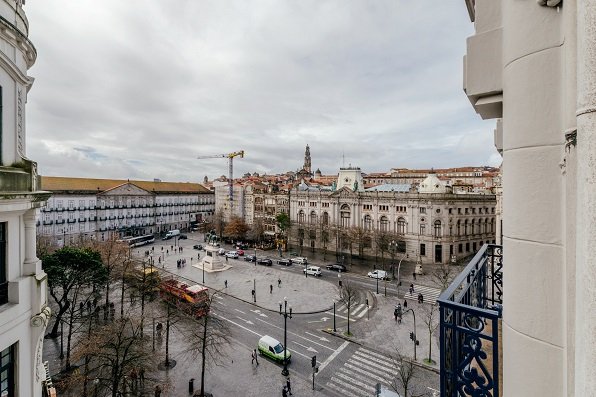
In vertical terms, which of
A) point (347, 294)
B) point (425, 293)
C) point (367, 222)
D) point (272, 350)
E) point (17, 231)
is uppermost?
point (17, 231)

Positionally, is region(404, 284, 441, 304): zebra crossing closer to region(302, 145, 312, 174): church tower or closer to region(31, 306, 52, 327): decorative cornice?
region(31, 306, 52, 327): decorative cornice

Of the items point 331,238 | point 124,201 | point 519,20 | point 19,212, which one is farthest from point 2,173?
point 124,201

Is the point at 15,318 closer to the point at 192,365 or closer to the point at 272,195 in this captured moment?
the point at 192,365

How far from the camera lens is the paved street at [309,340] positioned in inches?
743

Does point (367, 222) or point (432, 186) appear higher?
point (432, 186)

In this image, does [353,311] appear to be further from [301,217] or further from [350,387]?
[301,217]

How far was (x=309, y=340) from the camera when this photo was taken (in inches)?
963

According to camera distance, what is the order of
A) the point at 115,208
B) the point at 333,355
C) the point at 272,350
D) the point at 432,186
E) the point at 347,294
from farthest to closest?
the point at 115,208
the point at 432,186
the point at 347,294
the point at 333,355
the point at 272,350

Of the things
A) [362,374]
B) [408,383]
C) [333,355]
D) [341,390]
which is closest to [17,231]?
[341,390]

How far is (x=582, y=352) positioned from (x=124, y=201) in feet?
285

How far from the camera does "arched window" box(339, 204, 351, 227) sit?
60906 millimetres

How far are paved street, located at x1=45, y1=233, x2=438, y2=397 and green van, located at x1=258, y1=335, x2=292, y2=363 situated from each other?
0.47 meters

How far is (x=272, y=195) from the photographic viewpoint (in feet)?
247

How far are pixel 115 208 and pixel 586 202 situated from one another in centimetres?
8508
